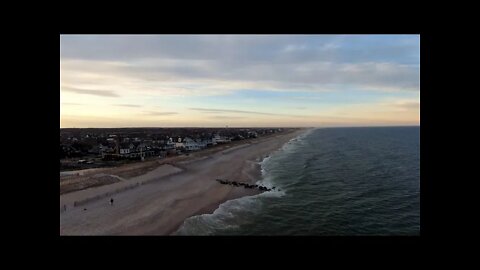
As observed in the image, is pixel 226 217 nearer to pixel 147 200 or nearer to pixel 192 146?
Answer: pixel 147 200

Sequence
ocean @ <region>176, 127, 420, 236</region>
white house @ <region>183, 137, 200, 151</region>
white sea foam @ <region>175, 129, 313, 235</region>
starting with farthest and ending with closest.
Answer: white house @ <region>183, 137, 200, 151</region> → ocean @ <region>176, 127, 420, 236</region> → white sea foam @ <region>175, 129, 313, 235</region>

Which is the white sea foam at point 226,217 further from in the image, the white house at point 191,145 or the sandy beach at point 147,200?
the white house at point 191,145

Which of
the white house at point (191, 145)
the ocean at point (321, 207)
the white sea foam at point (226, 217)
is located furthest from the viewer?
the white house at point (191, 145)

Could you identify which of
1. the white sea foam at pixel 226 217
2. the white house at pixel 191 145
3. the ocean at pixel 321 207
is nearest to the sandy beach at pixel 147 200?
the white sea foam at pixel 226 217

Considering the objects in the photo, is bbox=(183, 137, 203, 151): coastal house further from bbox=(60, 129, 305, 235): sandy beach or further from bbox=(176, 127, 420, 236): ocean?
bbox=(60, 129, 305, 235): sandy beach

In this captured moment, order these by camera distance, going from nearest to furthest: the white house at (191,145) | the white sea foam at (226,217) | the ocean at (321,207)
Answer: the white sea foam at (226,217), the ocean at (321,207), the white house at (191,145)

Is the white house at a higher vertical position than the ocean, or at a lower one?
higher

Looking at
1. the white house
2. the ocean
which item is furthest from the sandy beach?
the white house
